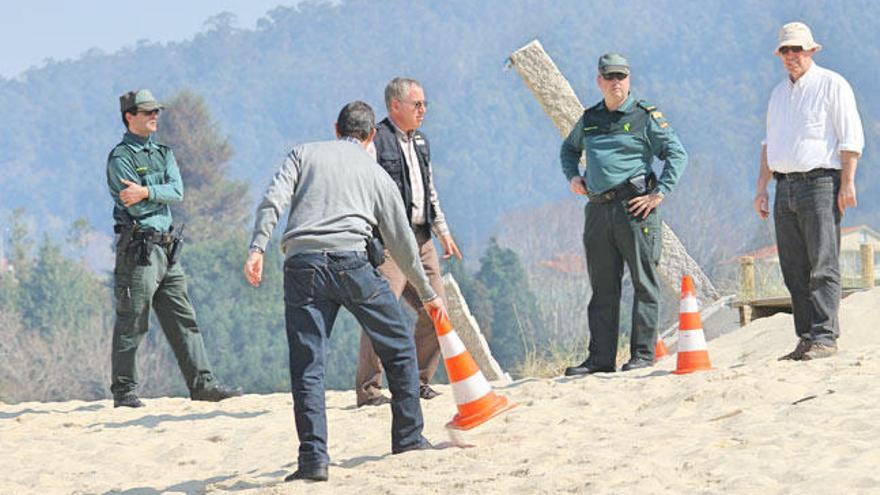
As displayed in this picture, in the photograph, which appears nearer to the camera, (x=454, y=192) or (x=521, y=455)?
(x=521, y=455)

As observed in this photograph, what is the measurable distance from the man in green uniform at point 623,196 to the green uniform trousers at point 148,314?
234cm

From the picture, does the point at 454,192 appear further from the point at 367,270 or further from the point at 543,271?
the point at 367,270

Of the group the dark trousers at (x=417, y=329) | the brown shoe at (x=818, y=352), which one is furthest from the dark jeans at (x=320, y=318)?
the brown shoe at (x=818, y=352)

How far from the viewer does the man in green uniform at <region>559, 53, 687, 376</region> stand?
8.56m

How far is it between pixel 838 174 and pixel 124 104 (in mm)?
4156

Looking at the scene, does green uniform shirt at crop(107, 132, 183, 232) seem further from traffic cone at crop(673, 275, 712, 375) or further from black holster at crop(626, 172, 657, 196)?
traffic cone at crop(673, 275, 712, 375)

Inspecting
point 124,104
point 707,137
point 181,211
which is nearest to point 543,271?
point 181,211

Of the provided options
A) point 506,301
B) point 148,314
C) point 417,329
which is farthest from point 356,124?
point 506,301

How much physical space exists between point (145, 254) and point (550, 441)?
338 centimetres

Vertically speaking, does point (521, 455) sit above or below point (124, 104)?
below

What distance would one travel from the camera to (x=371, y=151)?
26.0ft

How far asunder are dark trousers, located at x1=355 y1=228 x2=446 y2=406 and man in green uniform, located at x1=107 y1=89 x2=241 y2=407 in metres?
1.35

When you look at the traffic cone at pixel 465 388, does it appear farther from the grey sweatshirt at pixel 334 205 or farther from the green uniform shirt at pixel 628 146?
the green uniform shirt at pixel 628 146

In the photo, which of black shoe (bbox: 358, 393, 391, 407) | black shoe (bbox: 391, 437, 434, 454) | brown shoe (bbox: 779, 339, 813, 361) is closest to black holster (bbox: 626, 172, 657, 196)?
brown shoe (bbox: 779, 339, 813, 361)
